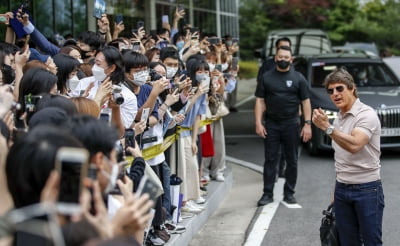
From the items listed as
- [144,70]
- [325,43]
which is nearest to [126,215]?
[144,70]

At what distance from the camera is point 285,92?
845 centimetres

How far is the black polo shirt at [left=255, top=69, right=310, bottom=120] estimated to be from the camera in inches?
332

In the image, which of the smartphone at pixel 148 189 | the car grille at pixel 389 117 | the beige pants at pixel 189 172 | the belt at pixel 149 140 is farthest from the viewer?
the car grille at pixel 389 117

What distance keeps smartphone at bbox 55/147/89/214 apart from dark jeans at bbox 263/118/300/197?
20.2 ft

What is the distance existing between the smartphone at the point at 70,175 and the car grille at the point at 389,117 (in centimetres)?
920

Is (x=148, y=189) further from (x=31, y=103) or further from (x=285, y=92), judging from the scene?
(x=285, y=92)

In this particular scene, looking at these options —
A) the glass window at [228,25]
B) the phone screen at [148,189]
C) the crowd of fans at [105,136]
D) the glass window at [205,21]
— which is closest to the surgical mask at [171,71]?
the crowd of fans at [105,136]

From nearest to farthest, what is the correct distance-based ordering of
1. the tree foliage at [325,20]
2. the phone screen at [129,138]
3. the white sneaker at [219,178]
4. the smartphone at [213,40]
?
1. the phone screen at [129,138]
2. the white sneaker at [219,178]
3. the smartphone at [213,40]
4. the tree foliage at [325,20]

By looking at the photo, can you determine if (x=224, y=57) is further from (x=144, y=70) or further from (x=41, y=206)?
(x=41, y=206)

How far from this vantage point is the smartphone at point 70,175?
239cm

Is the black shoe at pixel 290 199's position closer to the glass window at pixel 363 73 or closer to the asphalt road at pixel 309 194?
the asphalt road at pixel 309 194

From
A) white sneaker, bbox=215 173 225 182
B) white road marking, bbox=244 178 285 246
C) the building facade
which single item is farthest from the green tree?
white road marking, bbox=244 178 285 246

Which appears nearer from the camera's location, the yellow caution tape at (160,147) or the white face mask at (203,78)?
the yellow caution tape at (160,147)

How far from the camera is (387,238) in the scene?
22.3ft
